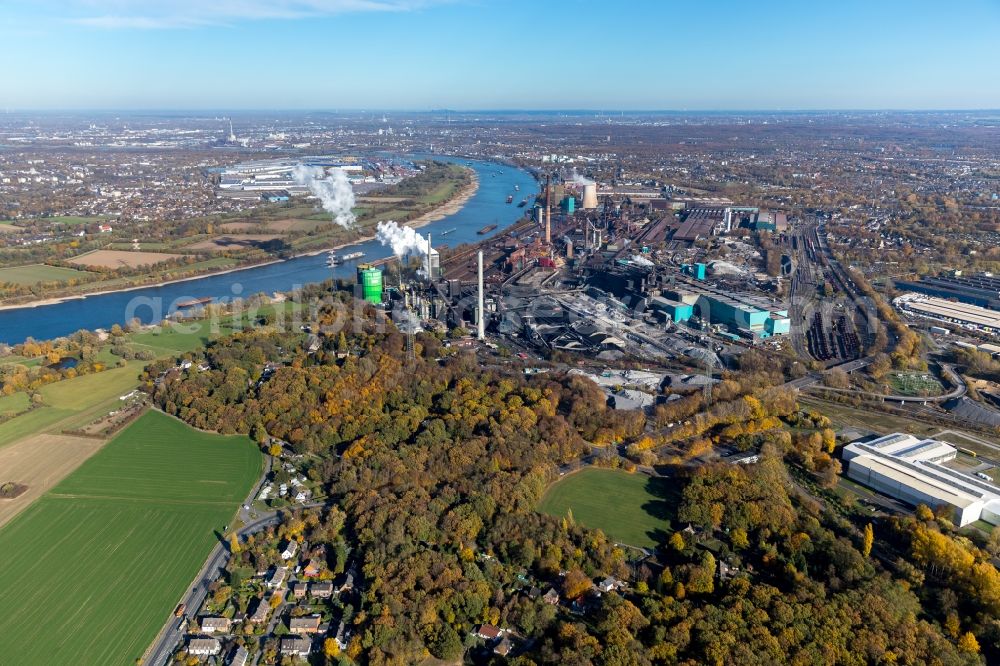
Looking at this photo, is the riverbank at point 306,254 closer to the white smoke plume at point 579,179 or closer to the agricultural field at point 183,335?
the agricultural field at point 183,335

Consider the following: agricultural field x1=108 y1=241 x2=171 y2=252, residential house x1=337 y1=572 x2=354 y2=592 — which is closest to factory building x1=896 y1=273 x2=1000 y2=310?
residential house x1=337 y1=572 x2=354 y2=592

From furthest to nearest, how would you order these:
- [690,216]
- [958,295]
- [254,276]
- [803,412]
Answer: [690,216] < [254,276] < [958,295] < [803,412]

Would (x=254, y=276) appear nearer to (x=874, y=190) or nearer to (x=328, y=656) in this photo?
(x=328, y=656)

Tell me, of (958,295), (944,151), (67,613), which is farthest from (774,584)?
(944,151)

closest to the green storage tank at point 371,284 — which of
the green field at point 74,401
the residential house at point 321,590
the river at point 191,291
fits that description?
the river at point 191,291

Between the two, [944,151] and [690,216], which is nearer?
[690,216]

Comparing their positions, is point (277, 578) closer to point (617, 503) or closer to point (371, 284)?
point (617, 503)
